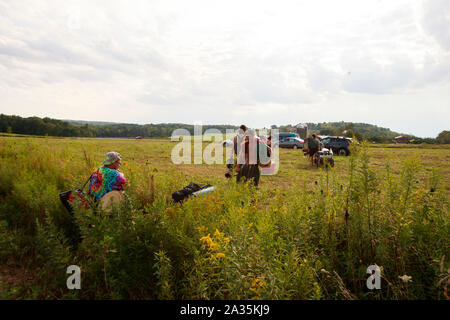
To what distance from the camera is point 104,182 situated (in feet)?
12.2

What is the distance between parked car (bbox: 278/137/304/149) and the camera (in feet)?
94.8

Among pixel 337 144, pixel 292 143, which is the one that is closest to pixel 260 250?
pixel 337 144

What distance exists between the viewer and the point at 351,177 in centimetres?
255

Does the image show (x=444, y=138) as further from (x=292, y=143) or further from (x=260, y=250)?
(x=260, y=250)

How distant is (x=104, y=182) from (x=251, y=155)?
369 centimetres

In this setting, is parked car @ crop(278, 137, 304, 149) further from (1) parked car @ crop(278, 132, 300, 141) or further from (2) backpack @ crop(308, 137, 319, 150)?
(2) backpack @ crop(308, 137, 319, 150)

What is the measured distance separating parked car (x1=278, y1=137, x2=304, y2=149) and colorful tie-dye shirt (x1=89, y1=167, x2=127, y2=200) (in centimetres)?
2736

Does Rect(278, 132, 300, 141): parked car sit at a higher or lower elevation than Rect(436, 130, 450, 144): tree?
lower

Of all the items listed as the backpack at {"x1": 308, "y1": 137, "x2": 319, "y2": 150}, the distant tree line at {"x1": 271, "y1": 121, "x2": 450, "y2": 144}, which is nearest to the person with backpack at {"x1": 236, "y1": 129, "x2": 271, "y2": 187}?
the distant tree line at {"x1": 271, "y1": 121, "x2": 450, "y2": 144}

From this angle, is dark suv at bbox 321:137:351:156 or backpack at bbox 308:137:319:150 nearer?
backpack at bbox 308:137:319:150
